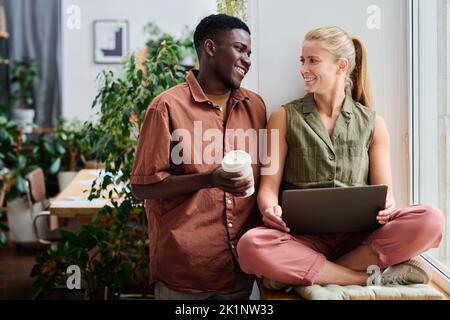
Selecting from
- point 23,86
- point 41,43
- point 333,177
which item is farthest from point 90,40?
point 333,177

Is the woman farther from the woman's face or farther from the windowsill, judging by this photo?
the windowsill

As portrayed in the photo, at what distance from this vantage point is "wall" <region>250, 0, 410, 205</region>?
5.87ft

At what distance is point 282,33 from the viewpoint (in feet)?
5.88

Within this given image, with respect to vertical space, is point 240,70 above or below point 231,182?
above

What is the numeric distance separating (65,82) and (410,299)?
3353mm

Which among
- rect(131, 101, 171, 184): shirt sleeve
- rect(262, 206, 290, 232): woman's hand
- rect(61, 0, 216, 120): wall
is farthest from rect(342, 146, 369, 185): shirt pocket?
rect(61, 0, 216, 120): wall

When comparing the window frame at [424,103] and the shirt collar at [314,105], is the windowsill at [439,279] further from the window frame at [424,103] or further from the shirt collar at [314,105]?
the shirt collar at [314,105]

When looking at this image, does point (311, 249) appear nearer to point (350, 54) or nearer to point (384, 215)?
point (384, 215)

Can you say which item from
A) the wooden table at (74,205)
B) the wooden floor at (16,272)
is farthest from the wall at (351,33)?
the wooden floor at (16,272)

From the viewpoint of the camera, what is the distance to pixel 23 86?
4.29 metres

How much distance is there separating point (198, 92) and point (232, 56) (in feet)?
0.42

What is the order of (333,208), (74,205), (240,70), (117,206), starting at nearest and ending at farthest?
(333,208) → (240,70) → (117,206) → (74,205)

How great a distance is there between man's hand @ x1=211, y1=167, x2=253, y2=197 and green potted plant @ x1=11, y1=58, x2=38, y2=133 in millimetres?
3041
